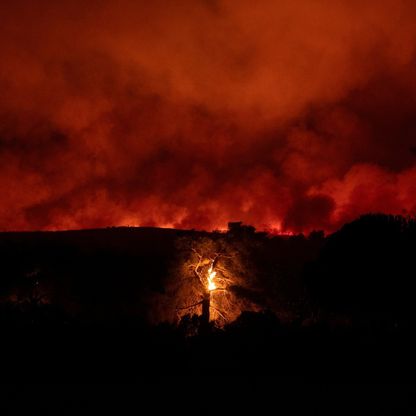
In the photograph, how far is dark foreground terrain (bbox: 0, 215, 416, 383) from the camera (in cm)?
846

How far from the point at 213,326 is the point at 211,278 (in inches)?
257

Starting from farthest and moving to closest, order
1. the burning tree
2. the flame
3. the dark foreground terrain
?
the flame < the burning tree < the dark foreground terrain

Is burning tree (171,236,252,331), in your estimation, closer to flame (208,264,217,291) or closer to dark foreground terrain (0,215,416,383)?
flame (208,264,217,291)

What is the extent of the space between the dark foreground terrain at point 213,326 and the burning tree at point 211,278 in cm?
81

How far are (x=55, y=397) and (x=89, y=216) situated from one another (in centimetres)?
2430

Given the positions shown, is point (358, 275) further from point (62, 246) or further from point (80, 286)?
point (62, 246)

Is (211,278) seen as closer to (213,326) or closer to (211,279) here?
(211,279)

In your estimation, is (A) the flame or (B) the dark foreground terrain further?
(A) the flame

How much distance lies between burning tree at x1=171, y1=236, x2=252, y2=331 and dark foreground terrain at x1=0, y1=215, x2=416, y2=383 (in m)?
0.81

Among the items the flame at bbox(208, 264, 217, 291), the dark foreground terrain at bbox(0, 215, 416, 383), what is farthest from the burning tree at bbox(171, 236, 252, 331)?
the dark foreground terrain at bbox(0, 215, 416, 383)

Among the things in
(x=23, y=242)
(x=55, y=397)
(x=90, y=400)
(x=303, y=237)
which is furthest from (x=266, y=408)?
(x=303, y=237)

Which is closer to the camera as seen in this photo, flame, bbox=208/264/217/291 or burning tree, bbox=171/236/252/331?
burning tree, bbox=171/236/252/331

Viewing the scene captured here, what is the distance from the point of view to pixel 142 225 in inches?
1220

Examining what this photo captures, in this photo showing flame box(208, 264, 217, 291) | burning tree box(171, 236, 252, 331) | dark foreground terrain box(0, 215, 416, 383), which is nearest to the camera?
dark foreground terrain box(0, 215, 416, 383)
